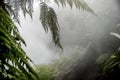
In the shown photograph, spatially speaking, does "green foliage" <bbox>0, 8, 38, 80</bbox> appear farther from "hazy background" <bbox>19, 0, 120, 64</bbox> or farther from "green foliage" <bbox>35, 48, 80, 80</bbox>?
"hazy background" <bbox>19, 0, 120, 64</bbox>

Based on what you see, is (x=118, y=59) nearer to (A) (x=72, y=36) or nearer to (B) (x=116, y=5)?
(B) (x=116, y=5)

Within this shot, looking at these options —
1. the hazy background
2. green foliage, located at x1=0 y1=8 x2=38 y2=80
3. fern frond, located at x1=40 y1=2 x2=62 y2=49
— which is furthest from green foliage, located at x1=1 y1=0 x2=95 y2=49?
the hazy background

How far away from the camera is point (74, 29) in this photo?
443 inches

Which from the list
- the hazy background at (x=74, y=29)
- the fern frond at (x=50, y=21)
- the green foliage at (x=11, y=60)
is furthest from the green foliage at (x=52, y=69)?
the green foliage at (x=11, y=60)

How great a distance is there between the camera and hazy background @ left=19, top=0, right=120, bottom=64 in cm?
910

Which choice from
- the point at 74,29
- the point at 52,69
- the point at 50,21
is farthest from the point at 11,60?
the point at 74,29

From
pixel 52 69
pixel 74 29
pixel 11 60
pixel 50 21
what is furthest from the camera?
pixel 74 29

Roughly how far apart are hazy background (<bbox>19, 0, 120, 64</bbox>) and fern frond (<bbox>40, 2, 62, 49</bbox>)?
6739mm

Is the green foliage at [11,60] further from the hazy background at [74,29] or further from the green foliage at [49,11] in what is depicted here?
the hazy background at [74,29]

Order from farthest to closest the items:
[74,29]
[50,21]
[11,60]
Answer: [74,29]
[50,21]
[11,60]

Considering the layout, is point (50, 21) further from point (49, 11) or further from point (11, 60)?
point (11, 60)

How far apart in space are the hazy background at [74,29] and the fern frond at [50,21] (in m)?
6.74

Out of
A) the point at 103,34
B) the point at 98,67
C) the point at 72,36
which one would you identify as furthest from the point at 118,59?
the point at 72,36

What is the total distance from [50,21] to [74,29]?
32.9 ft
